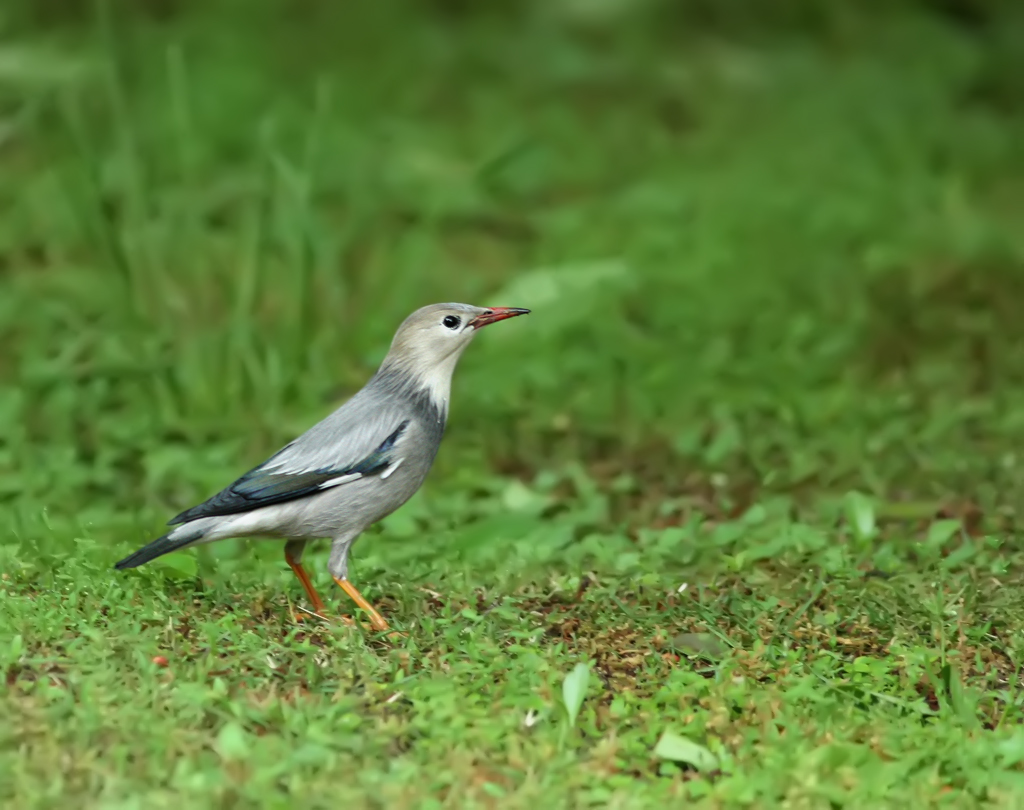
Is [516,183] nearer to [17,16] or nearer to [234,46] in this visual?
[234,46]

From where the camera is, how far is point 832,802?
4309 mm

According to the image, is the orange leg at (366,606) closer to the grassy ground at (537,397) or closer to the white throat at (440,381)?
the grassy ground at (537,397)

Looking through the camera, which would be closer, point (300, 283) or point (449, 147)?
point (300, 283)

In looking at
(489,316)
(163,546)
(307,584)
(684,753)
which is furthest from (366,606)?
(684,753)

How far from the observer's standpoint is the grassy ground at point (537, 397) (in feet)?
14.8

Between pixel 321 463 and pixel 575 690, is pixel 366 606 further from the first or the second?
pixel 575 690

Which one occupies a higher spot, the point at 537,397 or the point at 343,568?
the point at 343,568

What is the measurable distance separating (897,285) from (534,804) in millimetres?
6083

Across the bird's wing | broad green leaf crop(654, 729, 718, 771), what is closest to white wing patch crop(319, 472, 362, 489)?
the bird's wing

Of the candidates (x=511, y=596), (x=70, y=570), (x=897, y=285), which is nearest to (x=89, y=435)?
(x=70, y=570)

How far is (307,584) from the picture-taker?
552cm

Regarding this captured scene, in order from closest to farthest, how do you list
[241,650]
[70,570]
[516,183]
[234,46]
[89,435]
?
[241,650] < [70,570] < [89,435] < [516,183] < [234,46]

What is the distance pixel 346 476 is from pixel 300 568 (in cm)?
45

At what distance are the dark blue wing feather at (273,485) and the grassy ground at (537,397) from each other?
36cm
